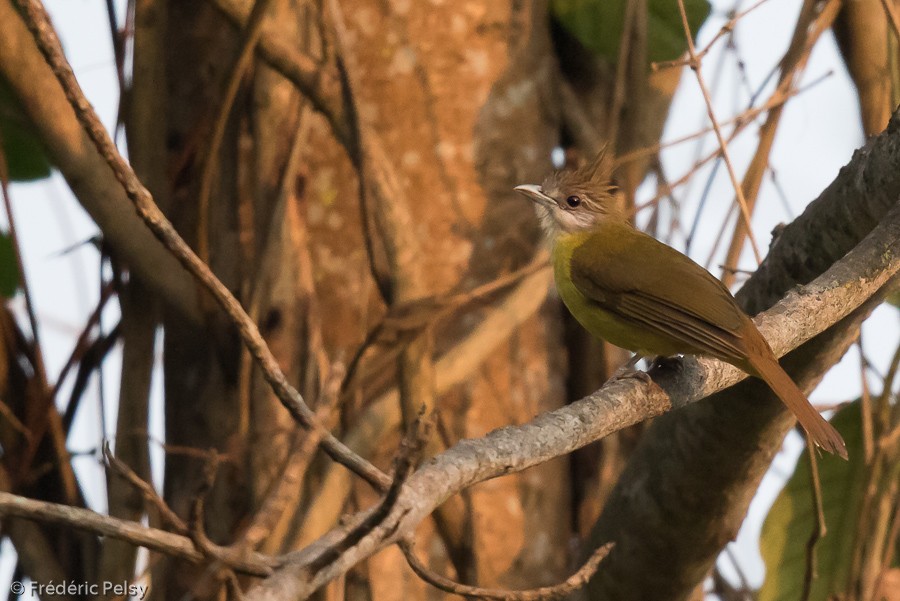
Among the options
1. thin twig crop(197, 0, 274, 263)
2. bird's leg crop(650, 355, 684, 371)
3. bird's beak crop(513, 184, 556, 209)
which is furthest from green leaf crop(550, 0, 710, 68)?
bird's leg crop(650, 355, 684, 371)

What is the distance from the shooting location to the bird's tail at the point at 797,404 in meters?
2.52

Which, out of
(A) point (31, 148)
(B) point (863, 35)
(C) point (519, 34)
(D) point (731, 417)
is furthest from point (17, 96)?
(B) point (863, 35)

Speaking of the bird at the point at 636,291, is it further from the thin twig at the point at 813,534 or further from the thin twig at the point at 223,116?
the thin twig at the point at 223,116

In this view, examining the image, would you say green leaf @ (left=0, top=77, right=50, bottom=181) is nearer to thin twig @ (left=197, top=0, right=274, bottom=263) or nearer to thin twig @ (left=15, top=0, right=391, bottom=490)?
thin twig @ (left=197, top=0, right=274, bottom=263)

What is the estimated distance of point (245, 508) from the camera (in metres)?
3.32

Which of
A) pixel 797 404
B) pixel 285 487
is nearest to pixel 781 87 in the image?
pixel 797 404

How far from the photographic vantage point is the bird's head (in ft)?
11.6

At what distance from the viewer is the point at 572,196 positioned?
3.54 metres

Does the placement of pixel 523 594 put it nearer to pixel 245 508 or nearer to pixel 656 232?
pixel 245 508

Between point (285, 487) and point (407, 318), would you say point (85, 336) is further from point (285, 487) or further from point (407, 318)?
point (285, 487)

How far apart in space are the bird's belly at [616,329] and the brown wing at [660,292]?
0.02 meters

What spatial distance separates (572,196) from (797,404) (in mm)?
1219

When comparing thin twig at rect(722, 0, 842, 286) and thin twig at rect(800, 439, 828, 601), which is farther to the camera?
thin twig at rect(722, 0, 842, 286)

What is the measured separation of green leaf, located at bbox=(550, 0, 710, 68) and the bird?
43cm
